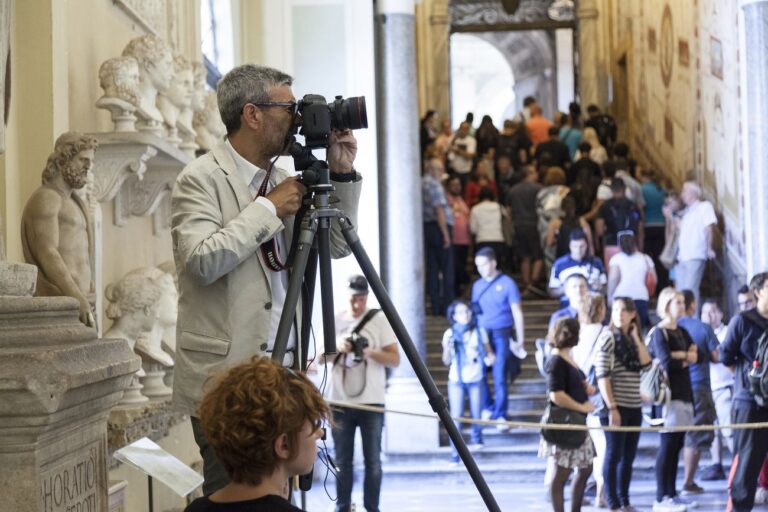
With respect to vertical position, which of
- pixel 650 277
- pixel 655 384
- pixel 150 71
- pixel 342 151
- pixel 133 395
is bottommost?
pixel 655 384

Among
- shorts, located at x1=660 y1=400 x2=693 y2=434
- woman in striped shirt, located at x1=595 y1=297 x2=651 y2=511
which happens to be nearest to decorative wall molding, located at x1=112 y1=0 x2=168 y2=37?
woman in striped shirt, located at x1=595 y1=297 x2=651 y2=511

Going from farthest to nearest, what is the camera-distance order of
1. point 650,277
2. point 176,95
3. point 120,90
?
1. point 650,277
2. point 176,95
3. point 120,90

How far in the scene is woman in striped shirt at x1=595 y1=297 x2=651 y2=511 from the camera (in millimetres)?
8664

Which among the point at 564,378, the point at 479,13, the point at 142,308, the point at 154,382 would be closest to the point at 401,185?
the point at 564,378

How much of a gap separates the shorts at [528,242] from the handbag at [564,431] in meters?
6.60

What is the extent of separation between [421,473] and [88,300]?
22.0ft

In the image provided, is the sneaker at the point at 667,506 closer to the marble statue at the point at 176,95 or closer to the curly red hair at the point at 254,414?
the marble statue at the point at 176,95

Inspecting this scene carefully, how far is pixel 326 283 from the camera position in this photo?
130 inches

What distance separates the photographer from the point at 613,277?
12.1 meters

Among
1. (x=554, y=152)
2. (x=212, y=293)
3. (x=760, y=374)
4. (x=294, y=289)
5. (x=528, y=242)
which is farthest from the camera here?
(x=554, y=152)

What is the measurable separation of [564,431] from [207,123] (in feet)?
9.67

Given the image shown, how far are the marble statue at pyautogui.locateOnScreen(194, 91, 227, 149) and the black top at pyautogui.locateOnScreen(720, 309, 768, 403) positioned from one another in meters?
3.37

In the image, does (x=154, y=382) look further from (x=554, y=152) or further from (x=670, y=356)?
(x=554, y=152)

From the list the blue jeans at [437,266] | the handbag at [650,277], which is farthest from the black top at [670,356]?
the blue jeans at [437,266]
